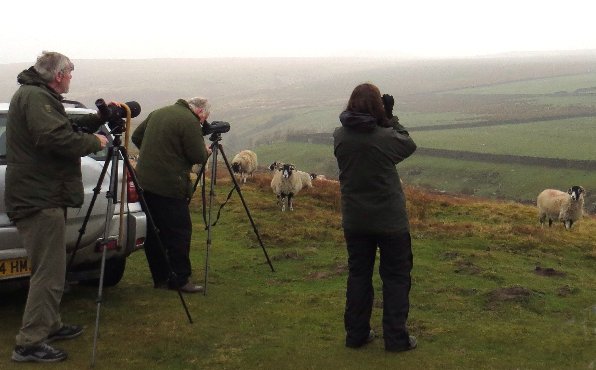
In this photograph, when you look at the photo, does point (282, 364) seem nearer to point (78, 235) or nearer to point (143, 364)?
point (143, 364)

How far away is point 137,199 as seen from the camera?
27.7 ft

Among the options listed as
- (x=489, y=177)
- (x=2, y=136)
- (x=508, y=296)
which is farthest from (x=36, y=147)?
(x=489, y=177)

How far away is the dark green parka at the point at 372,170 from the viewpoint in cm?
657

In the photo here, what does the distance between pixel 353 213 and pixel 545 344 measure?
267cm

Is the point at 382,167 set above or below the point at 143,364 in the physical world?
above

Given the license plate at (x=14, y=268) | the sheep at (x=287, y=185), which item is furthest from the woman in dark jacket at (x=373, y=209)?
the sheep at (x=287, y=185)

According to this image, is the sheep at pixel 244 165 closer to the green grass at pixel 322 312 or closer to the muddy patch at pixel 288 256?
the green grass at pixel 322 312

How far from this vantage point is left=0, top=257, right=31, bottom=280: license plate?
6.84m

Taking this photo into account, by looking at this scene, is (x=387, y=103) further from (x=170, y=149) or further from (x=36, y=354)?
(x=36, y=354)

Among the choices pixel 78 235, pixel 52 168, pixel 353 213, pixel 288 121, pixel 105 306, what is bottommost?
pixel 288 121

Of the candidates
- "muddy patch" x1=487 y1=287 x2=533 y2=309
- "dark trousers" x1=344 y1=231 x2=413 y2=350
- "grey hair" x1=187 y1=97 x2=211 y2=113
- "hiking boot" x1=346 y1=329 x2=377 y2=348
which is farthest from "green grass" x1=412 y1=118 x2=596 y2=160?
"dark trousers" x1=344 y1=231 x2=413 y2=350

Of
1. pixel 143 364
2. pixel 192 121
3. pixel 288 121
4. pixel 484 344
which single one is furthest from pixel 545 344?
pixel 288 121

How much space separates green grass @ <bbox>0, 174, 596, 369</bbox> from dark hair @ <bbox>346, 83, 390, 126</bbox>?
103 inches

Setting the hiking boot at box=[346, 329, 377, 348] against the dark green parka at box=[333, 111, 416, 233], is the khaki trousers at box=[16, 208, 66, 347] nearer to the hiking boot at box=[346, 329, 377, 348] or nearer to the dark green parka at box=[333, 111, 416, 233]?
the dark green parka at box=[333, 111, 416, 233]
